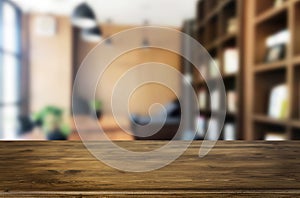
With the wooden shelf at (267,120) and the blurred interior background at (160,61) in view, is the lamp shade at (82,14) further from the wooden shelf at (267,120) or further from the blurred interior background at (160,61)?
the wooden shelf at (267,120)

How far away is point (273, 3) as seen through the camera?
161 cm

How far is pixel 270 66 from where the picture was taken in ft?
4.78

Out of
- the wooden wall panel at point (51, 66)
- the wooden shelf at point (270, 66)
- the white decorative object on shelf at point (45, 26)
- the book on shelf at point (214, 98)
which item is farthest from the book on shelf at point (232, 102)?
the white decorative object on shelf at point (45, 26)

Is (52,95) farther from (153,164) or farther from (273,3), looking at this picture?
(153,164)

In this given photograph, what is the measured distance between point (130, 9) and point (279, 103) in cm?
366

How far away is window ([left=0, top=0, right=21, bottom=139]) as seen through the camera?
14.8 feet

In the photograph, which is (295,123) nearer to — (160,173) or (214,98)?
(214,98)

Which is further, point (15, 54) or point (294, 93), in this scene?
point (15, 54)

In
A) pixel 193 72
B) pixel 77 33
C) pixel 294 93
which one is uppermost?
pixel 77 33

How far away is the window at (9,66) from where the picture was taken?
450 cm

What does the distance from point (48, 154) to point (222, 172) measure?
0.67 ft

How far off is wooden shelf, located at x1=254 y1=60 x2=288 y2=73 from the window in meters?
3.63

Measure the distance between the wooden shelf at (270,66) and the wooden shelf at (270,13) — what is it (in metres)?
0.23

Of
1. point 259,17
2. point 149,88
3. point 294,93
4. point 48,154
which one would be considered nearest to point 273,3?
point 259,17
